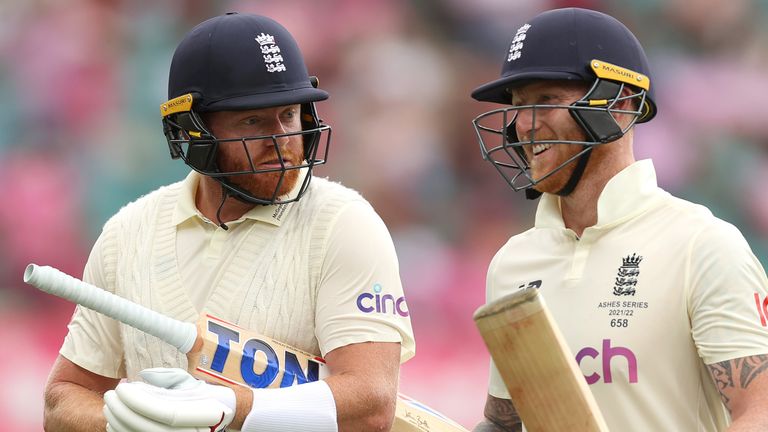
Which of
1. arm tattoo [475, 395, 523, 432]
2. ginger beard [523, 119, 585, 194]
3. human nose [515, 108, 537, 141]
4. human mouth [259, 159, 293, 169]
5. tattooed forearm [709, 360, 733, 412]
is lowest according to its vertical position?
arm tattoo [475, 395, 523, 432]

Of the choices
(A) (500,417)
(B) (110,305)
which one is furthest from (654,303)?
(B) (110,305)

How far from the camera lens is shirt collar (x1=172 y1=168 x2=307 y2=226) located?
9.70 ft

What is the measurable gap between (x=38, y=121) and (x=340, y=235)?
3494 millimetres

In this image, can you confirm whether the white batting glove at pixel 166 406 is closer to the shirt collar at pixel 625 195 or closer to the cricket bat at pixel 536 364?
the cricket bat at pixel 536 364

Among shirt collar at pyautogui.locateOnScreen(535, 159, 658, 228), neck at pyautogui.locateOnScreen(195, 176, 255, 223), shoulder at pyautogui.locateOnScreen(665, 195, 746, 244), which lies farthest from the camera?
neck at pyautogui.locateOnScreen(195, 176, 255, 223)

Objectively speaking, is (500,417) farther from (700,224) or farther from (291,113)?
(291,113)

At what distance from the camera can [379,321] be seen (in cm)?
278

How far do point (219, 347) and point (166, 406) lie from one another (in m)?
0.31

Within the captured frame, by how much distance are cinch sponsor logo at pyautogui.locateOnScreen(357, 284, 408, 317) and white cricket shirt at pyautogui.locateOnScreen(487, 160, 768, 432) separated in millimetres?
333

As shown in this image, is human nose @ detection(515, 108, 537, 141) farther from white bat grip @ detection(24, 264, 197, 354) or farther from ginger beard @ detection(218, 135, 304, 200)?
white bat grip @ detection(24, 264, 197, 354)

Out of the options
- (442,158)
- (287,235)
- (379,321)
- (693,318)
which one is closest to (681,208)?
(693,318)

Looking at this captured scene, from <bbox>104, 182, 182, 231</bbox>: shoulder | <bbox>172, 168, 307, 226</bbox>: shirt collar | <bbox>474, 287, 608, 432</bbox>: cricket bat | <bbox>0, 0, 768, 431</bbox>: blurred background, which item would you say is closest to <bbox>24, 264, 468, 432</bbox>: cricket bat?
<bbox>172, 168, 307, 226</bbox>: shirt collar

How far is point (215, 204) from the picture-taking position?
3.06 meters

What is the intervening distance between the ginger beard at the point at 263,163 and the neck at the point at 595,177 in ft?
2.17
